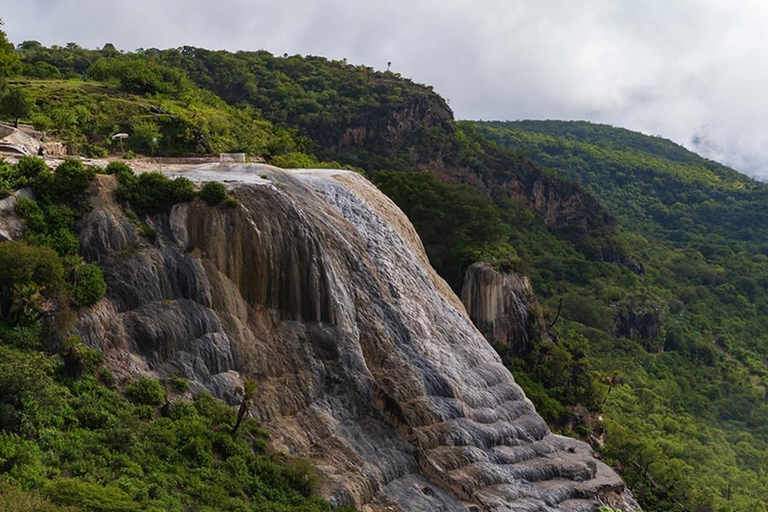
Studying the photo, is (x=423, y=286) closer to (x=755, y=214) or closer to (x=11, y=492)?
(x=11, y=492)

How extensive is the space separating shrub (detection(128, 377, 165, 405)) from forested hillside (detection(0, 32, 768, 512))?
525 millimetres

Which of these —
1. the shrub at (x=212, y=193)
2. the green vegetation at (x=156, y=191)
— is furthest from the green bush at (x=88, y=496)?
the shrub at (x=212, y=193)

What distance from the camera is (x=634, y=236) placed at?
11906cm

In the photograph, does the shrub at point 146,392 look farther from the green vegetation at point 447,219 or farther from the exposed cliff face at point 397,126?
the exposed cliff face at point 397,126

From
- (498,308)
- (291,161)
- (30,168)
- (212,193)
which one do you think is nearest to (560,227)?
(498,308)

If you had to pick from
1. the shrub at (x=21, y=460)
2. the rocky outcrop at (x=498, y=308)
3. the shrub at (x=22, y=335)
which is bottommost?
the shrub at (x=21, y=460)

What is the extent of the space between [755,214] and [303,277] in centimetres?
13528

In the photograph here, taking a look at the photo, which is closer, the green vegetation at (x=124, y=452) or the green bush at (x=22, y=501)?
the green bush at (x=22, y=501)

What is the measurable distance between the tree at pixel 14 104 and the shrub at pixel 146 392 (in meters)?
20.0

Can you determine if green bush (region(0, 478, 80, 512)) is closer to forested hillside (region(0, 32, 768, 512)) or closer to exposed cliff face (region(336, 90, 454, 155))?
forested hillside (region(0, 32, 768, 512))

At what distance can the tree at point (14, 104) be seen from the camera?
1328 inches

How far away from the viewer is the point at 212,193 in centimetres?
2444

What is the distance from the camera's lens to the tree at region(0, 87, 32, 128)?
33.7 metres

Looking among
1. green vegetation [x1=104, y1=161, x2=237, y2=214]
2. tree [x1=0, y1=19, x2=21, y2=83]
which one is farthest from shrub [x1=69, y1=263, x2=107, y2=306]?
tree [x1=0, y1=19, x2=21, y2=83]
